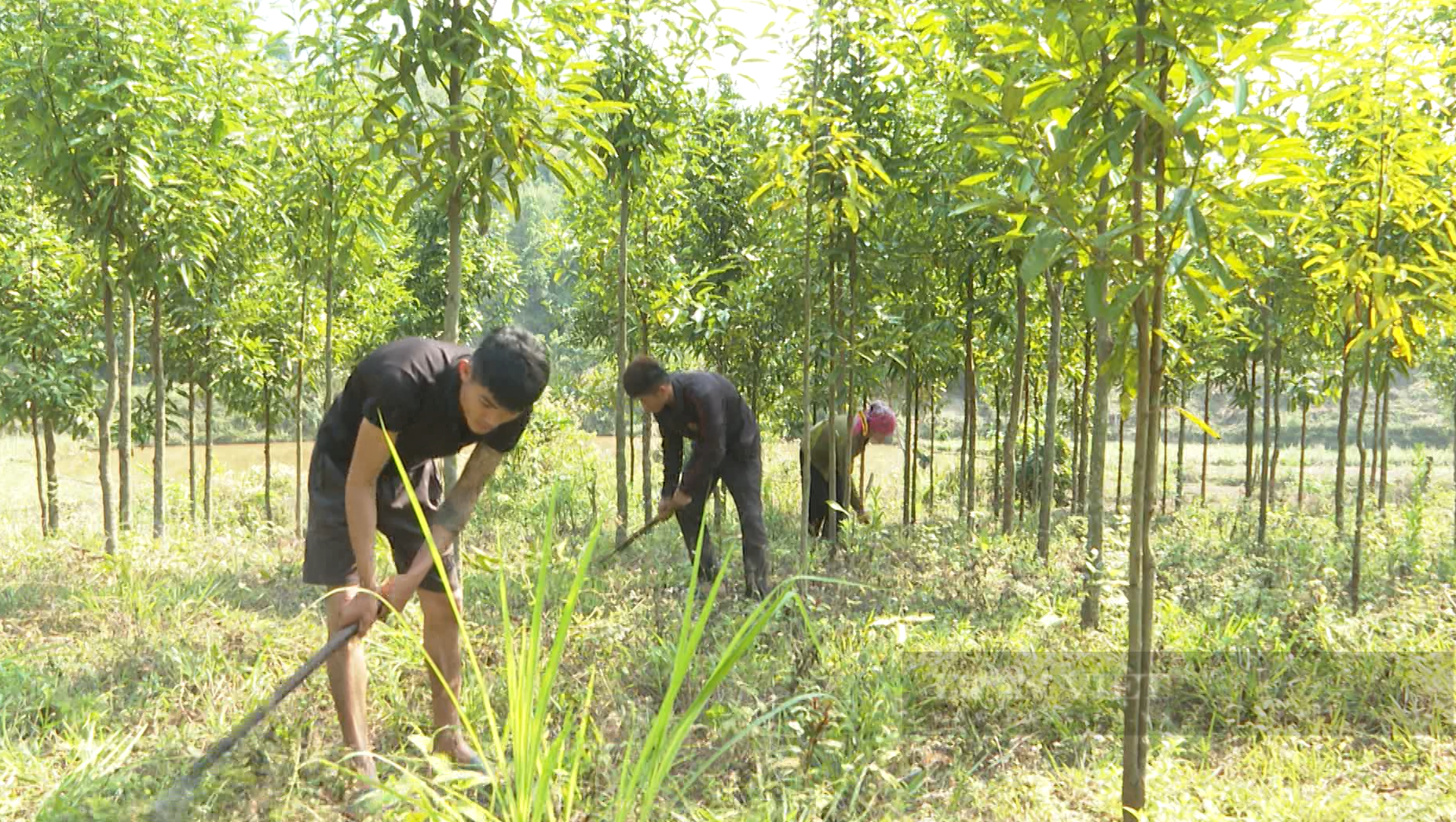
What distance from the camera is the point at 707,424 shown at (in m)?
5.70

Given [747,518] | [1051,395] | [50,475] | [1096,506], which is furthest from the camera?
[50,475]

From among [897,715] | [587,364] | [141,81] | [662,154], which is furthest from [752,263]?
[587,364]

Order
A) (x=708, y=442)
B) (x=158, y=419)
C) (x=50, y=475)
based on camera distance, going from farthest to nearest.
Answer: (x=50, y=475)
(x=158, y=419)
(x=708, y=442)

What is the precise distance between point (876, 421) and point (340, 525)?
18.0 feet

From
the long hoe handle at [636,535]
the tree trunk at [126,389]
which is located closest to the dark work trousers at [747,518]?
the long hoe handle at [636,535]

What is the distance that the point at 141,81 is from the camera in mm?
5031

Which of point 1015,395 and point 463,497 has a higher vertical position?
point 1015,395

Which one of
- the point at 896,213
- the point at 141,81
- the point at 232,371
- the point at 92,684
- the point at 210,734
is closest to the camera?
the point at 210,734

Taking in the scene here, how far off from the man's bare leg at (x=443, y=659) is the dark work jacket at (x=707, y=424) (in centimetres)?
233

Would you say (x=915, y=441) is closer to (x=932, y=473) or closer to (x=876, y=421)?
(x=932, y=473)

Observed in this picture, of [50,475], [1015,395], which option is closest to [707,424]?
[1015,395]

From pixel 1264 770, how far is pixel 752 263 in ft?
18.9

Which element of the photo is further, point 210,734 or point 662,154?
point 662,154

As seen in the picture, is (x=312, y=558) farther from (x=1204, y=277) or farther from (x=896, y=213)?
(x=896, y=213)
